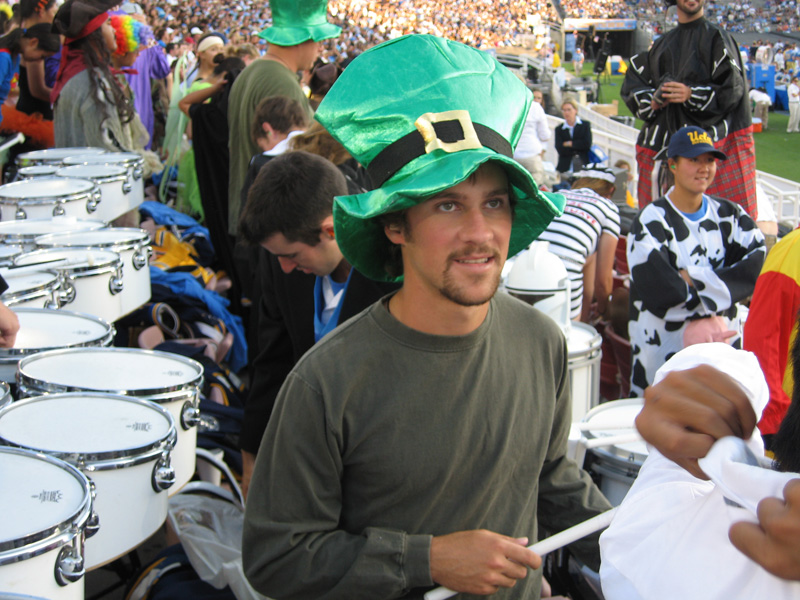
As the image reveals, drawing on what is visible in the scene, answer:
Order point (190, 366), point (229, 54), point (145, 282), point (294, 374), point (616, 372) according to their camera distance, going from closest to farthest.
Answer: point (294, 374) → point (190, 366) → point (145, 282) → point (616, 372) → point (229, 54)

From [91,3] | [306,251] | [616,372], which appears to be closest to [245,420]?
[306,251]

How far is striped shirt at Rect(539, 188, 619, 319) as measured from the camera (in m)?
4.79

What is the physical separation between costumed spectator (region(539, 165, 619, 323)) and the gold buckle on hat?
2.96 m

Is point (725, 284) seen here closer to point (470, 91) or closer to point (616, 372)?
point (616, 372)

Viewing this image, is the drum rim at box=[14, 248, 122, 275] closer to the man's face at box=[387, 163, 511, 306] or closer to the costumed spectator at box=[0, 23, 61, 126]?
the man's face at box=[387, 163, 511, 306]

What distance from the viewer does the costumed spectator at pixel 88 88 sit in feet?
17.9

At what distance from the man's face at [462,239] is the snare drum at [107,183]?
3.60 meters

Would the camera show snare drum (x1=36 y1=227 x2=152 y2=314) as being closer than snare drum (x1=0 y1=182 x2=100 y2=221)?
Yes

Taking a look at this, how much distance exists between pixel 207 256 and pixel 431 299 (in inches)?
185

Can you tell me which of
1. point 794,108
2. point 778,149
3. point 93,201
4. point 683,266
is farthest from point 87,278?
point 794,108

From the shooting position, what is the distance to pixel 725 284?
402 centimetres

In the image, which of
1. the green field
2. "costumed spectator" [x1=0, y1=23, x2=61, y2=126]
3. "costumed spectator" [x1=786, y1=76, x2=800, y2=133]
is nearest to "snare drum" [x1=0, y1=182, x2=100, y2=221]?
"costumed spectator" [x1=0, y1=23, x2=61, y2=126]

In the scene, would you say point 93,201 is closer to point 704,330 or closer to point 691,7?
point 704,330

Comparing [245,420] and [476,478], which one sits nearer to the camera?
[476,478]
